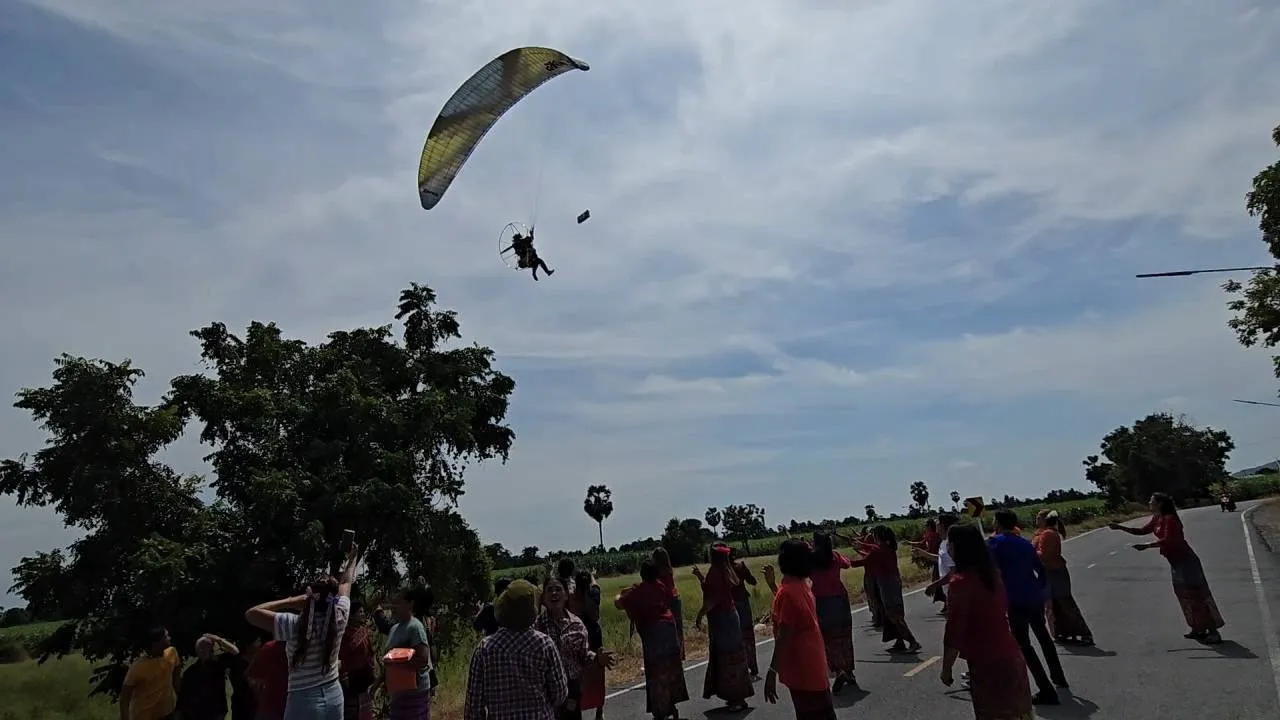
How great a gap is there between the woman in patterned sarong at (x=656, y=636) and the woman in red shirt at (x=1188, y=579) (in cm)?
589

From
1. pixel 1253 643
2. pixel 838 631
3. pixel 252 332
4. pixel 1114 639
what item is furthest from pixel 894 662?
pixel 252 332

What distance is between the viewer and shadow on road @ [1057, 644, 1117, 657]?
33.9 ft

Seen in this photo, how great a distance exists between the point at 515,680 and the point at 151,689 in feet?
17.3

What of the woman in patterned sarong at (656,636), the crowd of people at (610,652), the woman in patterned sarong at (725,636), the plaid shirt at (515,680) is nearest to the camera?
the plaid shirt at (515,680)

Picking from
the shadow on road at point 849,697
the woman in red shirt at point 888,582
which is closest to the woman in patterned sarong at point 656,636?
the shadow on road at point 849,697

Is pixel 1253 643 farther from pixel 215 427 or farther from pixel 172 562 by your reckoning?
pixel 215 427

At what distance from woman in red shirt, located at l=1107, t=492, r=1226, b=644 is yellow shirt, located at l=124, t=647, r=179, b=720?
10.8 metres

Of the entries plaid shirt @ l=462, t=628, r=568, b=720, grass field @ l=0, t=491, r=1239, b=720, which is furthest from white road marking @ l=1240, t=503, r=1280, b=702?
grass field @ l=0, t=491, r=1239, b=720

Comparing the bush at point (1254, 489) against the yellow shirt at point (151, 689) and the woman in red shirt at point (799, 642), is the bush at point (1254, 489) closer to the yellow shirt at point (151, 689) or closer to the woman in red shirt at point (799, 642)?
the woman in red shirt at point (799, 642)

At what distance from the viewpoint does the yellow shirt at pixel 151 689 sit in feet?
25.1

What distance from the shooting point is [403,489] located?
1814 cm

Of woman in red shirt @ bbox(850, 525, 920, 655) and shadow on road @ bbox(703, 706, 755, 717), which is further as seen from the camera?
woman in red shirt @ bbox(850, 525, 920, 655)

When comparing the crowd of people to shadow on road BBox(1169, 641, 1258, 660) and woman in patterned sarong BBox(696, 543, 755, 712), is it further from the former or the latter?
shadow on road BBox(1169, 641, 1258, 660)

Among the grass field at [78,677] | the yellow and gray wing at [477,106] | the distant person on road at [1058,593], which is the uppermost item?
the yellow and gray wing at [477,106]
